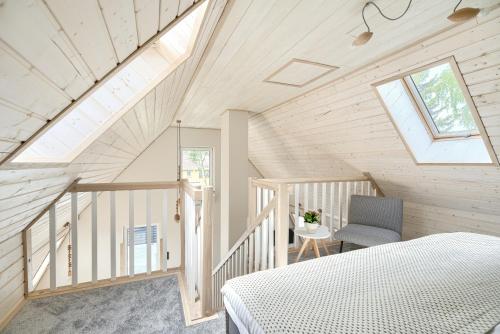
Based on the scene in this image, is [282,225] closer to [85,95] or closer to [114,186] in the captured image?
[114,186]

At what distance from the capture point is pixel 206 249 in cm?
158

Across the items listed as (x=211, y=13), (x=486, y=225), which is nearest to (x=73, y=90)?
(x=211, y=13)

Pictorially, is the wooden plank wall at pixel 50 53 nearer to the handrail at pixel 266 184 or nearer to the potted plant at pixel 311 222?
the handrail at pixel 266 184

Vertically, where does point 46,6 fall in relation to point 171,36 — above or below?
below

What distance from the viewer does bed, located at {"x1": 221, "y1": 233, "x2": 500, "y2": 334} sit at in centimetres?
75

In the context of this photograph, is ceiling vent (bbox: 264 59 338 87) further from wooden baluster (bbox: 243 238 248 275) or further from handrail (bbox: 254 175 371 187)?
wooden baluster (bbox: 243 238 248 275)

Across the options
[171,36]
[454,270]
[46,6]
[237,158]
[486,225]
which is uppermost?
[171,36]

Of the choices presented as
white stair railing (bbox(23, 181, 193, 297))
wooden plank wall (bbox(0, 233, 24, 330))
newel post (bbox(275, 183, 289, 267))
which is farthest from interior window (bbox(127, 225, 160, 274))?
newel post (bbox(275, 183, 289, 267))

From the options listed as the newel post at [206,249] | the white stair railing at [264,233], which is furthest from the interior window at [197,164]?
the newel post at [206,249]

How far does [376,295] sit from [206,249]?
1.04 metres

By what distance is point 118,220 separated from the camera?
467 centimetres

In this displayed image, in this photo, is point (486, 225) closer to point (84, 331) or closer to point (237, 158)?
point (237, 158)

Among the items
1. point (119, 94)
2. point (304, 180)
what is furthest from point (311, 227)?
point (119, 94)

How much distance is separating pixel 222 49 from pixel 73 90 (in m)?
1.15
